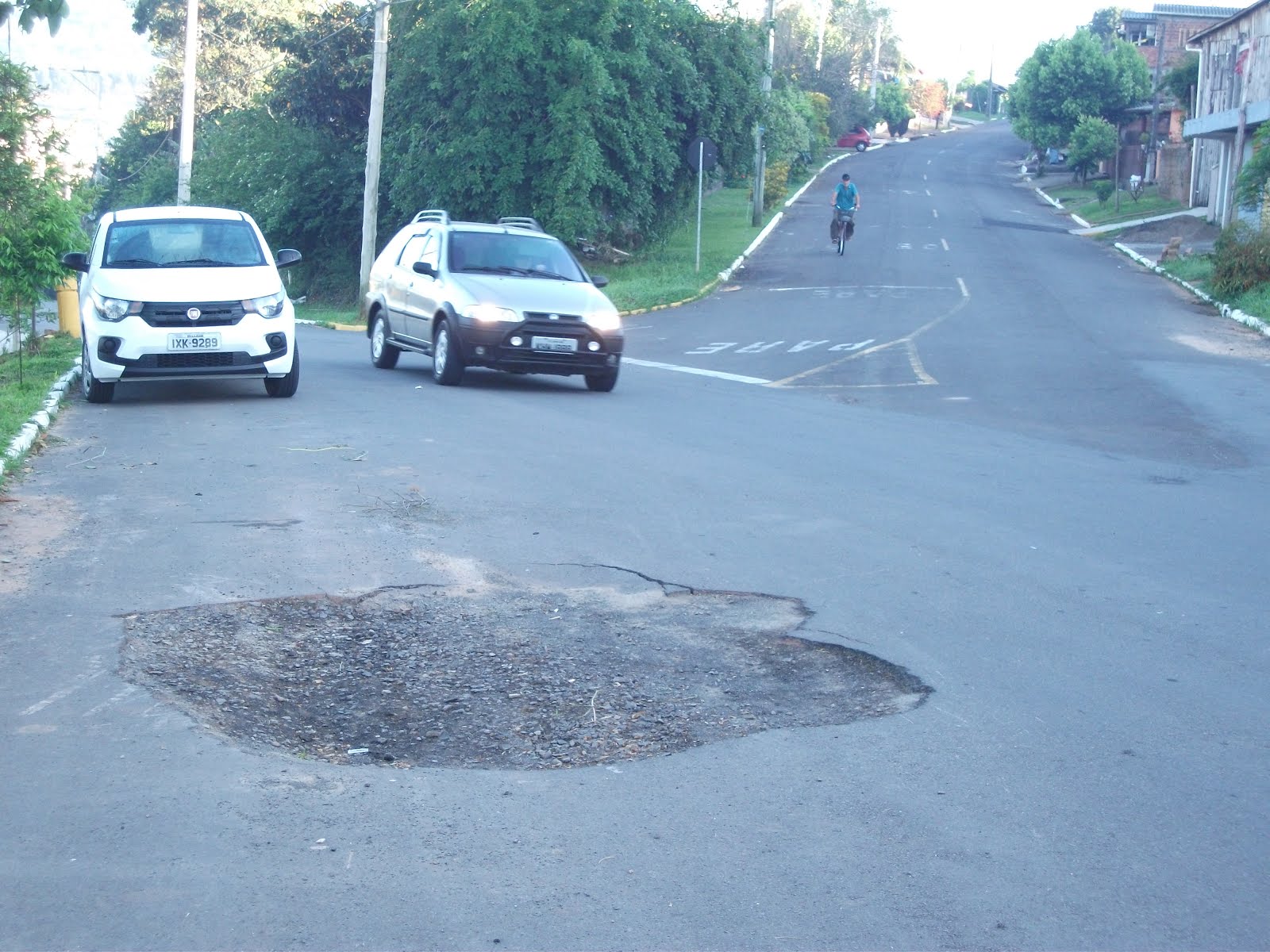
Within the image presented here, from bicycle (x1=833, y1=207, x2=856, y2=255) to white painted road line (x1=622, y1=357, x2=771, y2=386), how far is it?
16.4m

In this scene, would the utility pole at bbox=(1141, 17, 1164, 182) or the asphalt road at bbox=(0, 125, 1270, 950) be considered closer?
the asphalt road at bbox=(0, 125, 1270, 950)

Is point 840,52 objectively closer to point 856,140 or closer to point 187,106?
point 856,140

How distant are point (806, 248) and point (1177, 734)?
113 feet

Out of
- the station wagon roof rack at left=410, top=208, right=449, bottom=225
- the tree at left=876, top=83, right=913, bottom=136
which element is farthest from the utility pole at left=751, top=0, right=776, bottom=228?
the tree at left=876, top=83, right=913, bottom=136

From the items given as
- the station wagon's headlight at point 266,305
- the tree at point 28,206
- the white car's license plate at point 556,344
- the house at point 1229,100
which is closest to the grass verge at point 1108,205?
the house at point 1229,100

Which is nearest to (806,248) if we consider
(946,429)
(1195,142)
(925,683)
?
(1195,142)

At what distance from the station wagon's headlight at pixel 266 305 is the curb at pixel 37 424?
76.7 inches

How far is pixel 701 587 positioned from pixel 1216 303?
21.2 metres

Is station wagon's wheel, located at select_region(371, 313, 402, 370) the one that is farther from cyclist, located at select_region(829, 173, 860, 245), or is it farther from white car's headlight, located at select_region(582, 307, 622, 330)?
cyclist, located at select_region(829, 173, 860, 245)

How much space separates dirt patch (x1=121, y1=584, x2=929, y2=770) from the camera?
4996mm

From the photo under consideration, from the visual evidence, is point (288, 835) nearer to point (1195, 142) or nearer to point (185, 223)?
point (185, 223)

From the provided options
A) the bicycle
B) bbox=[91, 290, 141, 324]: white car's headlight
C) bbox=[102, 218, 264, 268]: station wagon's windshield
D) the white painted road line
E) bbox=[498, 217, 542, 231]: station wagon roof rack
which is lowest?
the white painted road line

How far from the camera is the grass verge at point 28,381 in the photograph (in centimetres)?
1074

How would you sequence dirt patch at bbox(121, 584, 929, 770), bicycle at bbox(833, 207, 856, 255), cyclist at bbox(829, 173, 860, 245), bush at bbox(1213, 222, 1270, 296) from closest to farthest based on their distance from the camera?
1. dirt patch at bbox(121, 584, 929, 770)
2. bush at bbox(1213, 222, 1270, 296)
3. cyclist at bbox(829, 173, 860, 245)
4. bicycle at bbox(833, 207, 856, 255)
